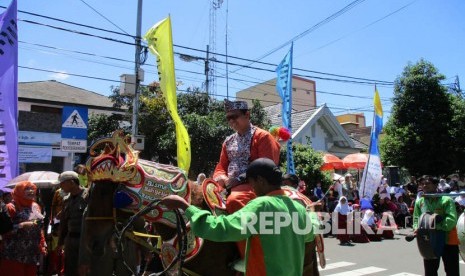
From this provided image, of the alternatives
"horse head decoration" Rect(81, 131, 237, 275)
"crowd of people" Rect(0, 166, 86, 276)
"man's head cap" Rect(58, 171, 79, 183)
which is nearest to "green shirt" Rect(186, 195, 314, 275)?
"horse head decoration" Rect(81, 131, 237, 275)

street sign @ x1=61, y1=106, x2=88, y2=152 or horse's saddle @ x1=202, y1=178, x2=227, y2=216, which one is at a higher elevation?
street sign @ x1=61, y1=106, x2=88, y2=152

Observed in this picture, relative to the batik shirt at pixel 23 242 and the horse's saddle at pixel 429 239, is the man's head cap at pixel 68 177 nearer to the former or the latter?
the batik shirt at pixel 23 242

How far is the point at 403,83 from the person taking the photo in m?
22.5

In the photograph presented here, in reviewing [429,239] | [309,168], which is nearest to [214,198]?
[429,239]

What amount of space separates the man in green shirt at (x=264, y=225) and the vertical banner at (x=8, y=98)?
12.5 ft

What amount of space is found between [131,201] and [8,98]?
3371 millimetres

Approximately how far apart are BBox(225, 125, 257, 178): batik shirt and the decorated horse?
654mm

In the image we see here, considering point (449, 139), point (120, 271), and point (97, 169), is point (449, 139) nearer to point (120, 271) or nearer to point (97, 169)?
point (120, 271)

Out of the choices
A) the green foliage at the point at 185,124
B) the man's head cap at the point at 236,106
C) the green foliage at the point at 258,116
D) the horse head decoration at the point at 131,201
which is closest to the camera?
the horse head decoration at the point at 131,201

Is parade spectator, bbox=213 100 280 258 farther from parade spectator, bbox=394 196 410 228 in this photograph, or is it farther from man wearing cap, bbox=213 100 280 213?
parade spectator, bbox=394 196 410 228

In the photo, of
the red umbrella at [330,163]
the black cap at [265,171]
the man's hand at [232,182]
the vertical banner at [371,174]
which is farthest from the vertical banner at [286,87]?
the black cap at [265,171]

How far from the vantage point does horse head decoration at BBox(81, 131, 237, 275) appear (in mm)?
3621

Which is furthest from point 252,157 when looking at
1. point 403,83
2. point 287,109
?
point 403,83

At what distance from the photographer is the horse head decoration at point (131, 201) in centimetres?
362
